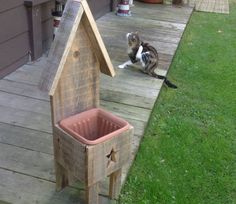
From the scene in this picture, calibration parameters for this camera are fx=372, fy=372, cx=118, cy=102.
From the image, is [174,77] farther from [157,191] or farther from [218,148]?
[157,191]

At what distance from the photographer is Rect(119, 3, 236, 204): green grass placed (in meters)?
2.33

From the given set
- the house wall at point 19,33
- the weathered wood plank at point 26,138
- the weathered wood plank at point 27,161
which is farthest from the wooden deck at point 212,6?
the weathered wood plank at point 27,161

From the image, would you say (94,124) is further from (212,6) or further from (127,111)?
(212,6)

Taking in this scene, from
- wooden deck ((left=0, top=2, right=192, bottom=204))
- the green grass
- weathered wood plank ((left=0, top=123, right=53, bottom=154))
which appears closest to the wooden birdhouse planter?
wooden deck ((left=0, top=2, right=192, bottom=204))

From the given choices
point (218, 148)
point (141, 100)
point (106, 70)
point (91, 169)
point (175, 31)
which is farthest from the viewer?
point (175, 31)

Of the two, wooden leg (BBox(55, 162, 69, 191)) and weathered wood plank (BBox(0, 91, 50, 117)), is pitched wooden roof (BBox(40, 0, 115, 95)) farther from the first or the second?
weathered wood plank (BBox(0, 91, 50, 117))

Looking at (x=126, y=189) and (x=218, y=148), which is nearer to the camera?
(x=126, y=189)

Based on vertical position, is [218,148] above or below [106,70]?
below

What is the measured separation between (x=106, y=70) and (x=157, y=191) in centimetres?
84

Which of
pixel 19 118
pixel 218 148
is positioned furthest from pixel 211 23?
pixel 19 118

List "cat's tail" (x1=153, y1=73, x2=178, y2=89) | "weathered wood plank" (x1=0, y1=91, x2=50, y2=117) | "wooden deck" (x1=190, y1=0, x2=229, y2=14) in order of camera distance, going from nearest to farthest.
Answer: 1. "weathered wood plank" (x1=0, y1=91, x2=50, y2=117)
2. "cat's tail" (x1=153, y1=73, x2=178, y2=89)
3. "wooden deck" (x1=190, y1=0, x2=229, y2=14)

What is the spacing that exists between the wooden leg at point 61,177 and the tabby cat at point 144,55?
1947 mm

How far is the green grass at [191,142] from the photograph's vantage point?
2.33 metres

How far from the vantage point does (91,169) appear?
5.98ft
